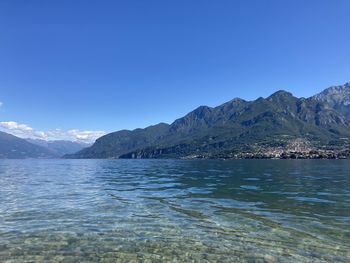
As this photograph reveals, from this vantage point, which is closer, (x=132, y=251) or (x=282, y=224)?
(x=132, y=251)

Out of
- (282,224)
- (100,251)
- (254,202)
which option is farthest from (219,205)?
(100,251)

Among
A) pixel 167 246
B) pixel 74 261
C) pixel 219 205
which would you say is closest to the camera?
pixel 74 261

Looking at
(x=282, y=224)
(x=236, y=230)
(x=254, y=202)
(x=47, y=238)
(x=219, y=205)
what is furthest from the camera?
(x=254, y=202)

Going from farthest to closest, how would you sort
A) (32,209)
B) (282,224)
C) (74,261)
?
(32,209), (282,224), (74,261)

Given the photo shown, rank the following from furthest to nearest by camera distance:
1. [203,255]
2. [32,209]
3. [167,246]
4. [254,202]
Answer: [254,202] → [32,209] → [167,246] → [203,255]

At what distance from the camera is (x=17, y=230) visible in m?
23.2

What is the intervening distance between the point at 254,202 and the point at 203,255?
2043cm

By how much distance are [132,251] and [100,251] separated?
6.01 ft

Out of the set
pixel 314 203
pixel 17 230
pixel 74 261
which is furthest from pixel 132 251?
pixel 314 203

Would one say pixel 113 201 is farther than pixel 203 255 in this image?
Yes

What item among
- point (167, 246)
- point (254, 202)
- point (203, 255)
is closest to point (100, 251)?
point (167, 246)

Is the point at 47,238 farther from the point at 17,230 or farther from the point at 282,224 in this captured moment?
the point at 282,224

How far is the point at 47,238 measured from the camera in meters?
21.0

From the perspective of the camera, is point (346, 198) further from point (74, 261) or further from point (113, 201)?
point (74, 261)
